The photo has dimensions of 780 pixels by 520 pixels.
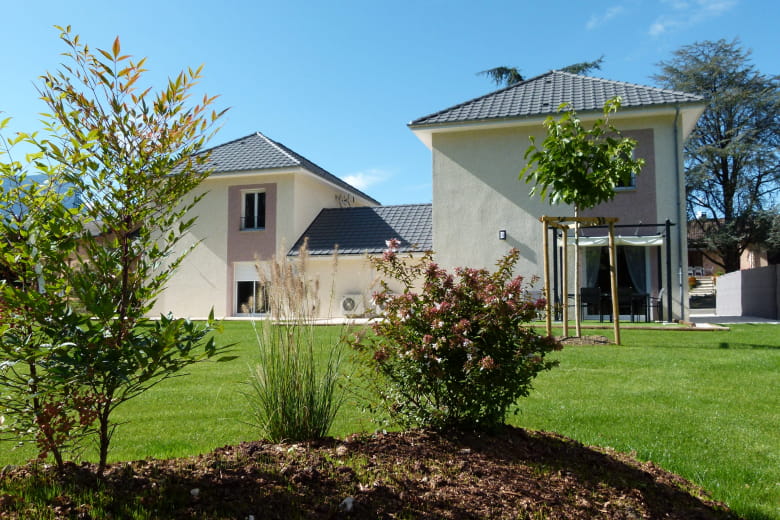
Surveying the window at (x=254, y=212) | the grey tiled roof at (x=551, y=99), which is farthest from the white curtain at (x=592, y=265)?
the window at (x=254, y=212)

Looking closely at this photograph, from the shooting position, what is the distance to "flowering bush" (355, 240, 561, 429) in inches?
130

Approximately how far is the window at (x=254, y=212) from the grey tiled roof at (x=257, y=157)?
1050 millimetres

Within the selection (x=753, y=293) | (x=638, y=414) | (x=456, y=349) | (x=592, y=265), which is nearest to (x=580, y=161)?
(x=638, y=414)

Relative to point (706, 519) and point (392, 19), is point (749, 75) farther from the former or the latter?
point (706, 519)

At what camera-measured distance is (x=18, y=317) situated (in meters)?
2.50

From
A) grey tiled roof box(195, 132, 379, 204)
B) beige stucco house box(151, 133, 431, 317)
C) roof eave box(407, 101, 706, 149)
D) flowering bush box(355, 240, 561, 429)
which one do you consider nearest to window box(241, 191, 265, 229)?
beige stucco house box(151, 133, 431, 317)

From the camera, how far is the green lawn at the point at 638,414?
3.73 meters

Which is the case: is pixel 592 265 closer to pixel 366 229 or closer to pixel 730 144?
pixel 366 229

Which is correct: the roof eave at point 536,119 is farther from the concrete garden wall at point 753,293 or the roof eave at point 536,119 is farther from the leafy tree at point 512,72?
the leafy tree at point 512,72

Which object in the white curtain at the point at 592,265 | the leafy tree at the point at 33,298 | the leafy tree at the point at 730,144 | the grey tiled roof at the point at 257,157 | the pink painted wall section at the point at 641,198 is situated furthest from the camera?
the leafy tree at the point at 730,144

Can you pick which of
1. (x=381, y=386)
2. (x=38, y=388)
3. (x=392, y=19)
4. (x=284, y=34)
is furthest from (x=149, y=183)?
(x=392, y=19)

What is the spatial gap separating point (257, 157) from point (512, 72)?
573 inches

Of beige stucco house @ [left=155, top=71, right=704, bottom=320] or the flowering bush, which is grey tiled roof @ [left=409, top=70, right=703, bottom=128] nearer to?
beige stucco house @ [left=155, top=71, right=704, bottom=320]

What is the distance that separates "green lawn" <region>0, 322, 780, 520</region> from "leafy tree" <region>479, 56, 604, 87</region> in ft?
74.4
